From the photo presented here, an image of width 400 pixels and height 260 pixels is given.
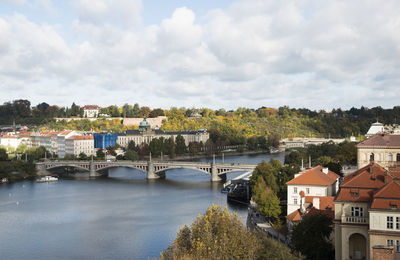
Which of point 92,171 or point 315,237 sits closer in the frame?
point 315,237

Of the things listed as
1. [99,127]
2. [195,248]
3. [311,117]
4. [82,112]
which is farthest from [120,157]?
[311,117]

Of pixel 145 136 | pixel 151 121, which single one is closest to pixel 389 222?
pixel 145 136

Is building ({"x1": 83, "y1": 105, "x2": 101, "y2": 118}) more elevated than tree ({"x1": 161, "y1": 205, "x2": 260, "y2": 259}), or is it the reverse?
building ({"x1": 83, "y1": 105, "x2": 101, "y2": 118})

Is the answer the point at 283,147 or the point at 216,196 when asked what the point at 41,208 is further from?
the point at 283,147

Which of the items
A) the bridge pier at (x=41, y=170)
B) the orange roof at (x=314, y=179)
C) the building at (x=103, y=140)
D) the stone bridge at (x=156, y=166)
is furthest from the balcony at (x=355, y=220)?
the building at (x=103, y=140)

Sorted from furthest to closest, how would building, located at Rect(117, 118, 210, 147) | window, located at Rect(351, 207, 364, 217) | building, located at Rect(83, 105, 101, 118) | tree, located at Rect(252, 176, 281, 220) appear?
1. building, located at Rect(83, 105, 101, 118)
2. building, located at Rect(117, 118, 210, 147)
3. tree, located at Rect(252, 176, 281, 220)
4. window, located at Rect(351, 207, 364, 217)

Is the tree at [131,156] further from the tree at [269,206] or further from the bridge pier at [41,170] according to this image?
the tree at [269,206]

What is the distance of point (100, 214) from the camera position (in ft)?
134

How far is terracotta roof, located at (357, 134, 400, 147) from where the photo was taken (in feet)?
106

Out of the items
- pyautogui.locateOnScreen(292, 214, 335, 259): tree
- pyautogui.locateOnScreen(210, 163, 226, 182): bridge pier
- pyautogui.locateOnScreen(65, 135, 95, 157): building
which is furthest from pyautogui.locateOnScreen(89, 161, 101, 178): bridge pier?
pyautogui.locateOnScreen(292, 214, 335, 259): tree

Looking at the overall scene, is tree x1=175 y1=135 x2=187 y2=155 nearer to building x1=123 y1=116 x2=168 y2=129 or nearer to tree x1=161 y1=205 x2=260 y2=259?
building x1=123 y1=116 x2=168 y2=129

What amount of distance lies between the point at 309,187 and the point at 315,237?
8410 millimetres

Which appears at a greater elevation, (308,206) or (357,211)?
(357,211)

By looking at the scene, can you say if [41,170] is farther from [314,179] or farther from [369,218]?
[369,218]
